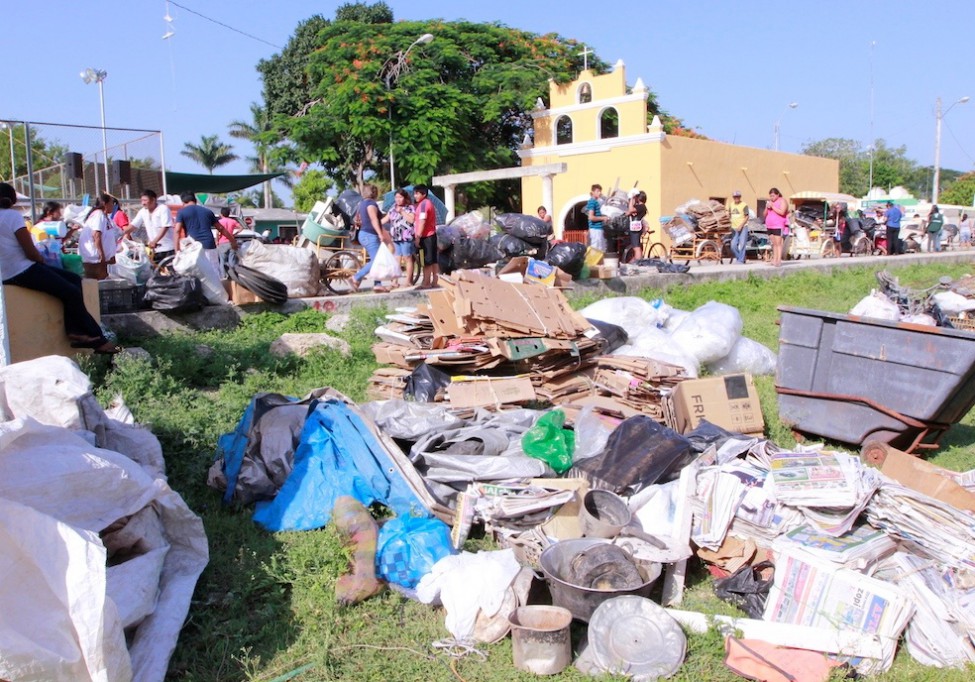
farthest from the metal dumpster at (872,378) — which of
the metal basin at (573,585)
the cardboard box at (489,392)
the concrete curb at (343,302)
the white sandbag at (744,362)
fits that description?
the concrete curb at (343,302)

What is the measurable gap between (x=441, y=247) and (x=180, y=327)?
4303 millimetres

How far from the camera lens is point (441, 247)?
1141 centimetres

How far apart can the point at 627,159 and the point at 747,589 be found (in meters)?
20.8

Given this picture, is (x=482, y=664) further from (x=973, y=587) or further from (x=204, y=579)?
(x=973, y=587)

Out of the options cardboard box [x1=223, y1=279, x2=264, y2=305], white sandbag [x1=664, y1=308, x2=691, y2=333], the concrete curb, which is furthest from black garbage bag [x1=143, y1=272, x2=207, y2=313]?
white sandbag [x1=664, y1=308, x2=691, y2=333]

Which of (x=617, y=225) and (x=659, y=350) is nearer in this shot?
(x=659, y=350)

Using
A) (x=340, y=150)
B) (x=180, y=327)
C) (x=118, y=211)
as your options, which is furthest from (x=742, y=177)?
(x=180, y=327)

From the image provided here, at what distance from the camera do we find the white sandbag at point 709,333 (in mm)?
7660

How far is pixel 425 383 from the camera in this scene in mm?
6637

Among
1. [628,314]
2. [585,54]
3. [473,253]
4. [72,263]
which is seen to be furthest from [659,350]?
[585,54]

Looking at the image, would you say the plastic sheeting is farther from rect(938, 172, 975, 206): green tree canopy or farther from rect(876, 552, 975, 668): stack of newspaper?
rect(938, 172, 975, 206): green tree canopy

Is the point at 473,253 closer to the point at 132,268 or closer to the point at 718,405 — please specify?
the point at 132,268

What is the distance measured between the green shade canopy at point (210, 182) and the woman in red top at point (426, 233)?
512 inches

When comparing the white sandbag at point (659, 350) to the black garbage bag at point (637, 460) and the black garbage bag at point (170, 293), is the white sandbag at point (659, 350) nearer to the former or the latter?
the black garbage bag at point (637, 460)
